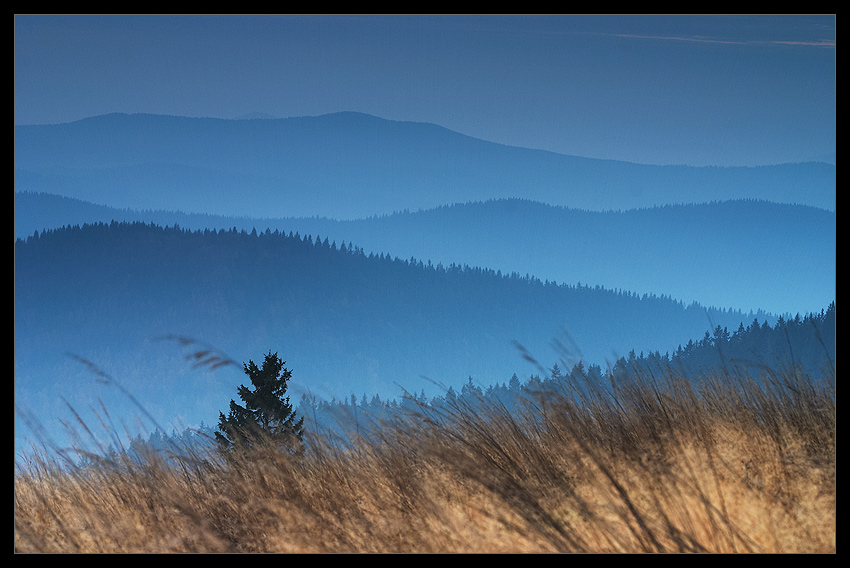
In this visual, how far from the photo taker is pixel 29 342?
9031 cm

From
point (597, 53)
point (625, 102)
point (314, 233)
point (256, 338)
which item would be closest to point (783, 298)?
point (625, 102)

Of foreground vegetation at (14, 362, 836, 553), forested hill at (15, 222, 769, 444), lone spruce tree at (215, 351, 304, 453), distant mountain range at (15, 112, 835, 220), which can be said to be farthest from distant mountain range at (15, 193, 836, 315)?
foreground vegetation at (14, 362, 836, 553)

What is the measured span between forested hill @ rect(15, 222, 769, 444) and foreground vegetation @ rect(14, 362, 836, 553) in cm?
10095

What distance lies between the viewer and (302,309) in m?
133

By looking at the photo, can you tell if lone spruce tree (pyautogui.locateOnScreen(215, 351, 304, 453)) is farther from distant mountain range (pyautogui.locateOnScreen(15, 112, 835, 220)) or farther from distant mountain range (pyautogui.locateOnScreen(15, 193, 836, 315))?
distant mountain range (pyautogui.locateOnScreen(15, 193, 836, 315))

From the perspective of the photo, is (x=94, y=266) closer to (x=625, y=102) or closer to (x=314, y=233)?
(x=314, y=233)

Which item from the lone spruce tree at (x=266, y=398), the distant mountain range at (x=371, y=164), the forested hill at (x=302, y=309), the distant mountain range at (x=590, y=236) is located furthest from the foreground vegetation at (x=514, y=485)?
Result: the forested hill at (x=302, y=309)

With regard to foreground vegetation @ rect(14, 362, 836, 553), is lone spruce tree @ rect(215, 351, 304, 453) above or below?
above

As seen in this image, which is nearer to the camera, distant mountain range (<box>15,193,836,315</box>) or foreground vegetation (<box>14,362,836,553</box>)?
foreground vegetation (<box>14,362,836,553</box>)

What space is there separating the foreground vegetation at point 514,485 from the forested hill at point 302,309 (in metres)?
101

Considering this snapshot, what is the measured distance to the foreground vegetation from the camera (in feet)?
7.47

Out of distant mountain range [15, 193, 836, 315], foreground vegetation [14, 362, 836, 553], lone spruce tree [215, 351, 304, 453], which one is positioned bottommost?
foreground vegetation [14, 362, 836, 553]

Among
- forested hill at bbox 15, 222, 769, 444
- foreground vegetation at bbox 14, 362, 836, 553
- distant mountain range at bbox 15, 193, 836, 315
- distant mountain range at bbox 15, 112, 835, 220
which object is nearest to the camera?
foreground vegetation at bbox 14, 362, 836, 553
